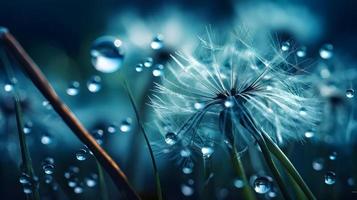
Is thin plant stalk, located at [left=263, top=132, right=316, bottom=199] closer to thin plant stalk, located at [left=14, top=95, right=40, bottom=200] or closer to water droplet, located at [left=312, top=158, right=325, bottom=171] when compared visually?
thin plant stalk, located at [left=14, top=95, right=40, bottom=200]

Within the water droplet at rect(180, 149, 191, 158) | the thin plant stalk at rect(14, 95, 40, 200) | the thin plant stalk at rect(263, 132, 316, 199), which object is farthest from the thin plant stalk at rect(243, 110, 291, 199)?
the thin plant stalk at rect(14, 95, 40, 200)

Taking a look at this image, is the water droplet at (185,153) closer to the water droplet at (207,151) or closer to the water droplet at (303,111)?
the water droplet at (207,151)

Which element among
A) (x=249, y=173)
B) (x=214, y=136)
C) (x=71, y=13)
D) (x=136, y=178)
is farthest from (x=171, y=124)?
(x=71, y=13)

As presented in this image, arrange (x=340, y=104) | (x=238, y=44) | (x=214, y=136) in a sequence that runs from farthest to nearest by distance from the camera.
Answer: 1. (x=340, y=104)
2. (x=238, y=44)
3. (x=214, y=136)

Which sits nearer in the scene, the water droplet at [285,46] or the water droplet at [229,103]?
the water droplet at [229,103]

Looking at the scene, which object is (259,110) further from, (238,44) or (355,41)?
(355,41)

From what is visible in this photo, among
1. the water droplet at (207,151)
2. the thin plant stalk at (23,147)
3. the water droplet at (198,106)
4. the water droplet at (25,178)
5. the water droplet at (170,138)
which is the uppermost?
the water droplet at (198,106)

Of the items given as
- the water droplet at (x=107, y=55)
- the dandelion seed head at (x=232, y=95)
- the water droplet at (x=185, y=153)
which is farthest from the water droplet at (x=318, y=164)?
the water droplet at (x=107, y=55)
